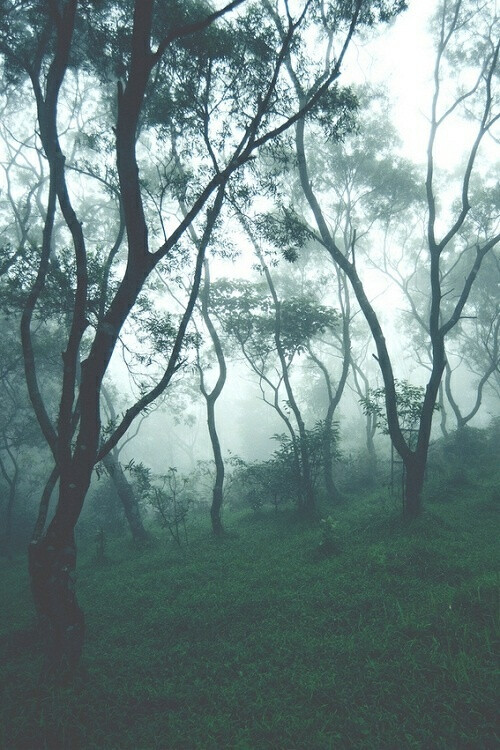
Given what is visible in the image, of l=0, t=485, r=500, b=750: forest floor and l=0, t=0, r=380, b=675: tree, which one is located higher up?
l=0, t=0, r=380, b=675: tree

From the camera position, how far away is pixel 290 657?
4340mm

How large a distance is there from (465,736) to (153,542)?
11584 millimetres

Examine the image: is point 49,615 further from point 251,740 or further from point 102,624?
point 251,740

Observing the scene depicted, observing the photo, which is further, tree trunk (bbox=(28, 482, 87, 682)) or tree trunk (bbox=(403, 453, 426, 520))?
tree trunk (bbox=(403, 453, 426, 520))

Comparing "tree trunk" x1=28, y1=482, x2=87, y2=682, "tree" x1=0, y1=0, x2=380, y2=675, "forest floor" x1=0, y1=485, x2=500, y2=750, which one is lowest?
"forest floor" x1=0, y1=485, x2=500, y2=750

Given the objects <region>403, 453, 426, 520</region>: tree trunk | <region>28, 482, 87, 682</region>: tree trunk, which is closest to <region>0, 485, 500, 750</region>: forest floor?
<region>28, 482, 87, 682</region>: tree trunk

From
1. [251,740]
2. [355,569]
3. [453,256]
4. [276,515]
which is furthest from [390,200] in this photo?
[251,740]

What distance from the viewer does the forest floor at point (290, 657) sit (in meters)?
3.30

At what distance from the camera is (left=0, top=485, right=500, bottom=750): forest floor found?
10.8 feet

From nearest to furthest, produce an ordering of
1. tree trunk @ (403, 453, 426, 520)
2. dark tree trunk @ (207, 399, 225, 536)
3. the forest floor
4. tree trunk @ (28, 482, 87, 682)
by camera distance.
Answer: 1. the forest floor
2. tree trunk @ (28, 482, 87, 682)
3. tree trunk @ (403, 453, 426, 520)
4. dark tree trunk @ (207, 399, 225, 536)

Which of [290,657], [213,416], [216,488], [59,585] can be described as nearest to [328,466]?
[216,488]

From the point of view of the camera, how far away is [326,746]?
307 centimetres

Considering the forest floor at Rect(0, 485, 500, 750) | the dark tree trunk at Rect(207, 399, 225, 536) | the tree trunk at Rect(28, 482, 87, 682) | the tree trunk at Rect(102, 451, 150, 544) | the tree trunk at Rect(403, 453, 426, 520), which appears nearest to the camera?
the forest floor at Rect(0, 485, 500, 750)

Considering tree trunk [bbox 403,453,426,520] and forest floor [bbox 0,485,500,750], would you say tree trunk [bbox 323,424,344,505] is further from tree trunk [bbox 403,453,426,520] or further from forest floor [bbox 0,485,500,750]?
forest floor [bbox 0,485,500,750]
